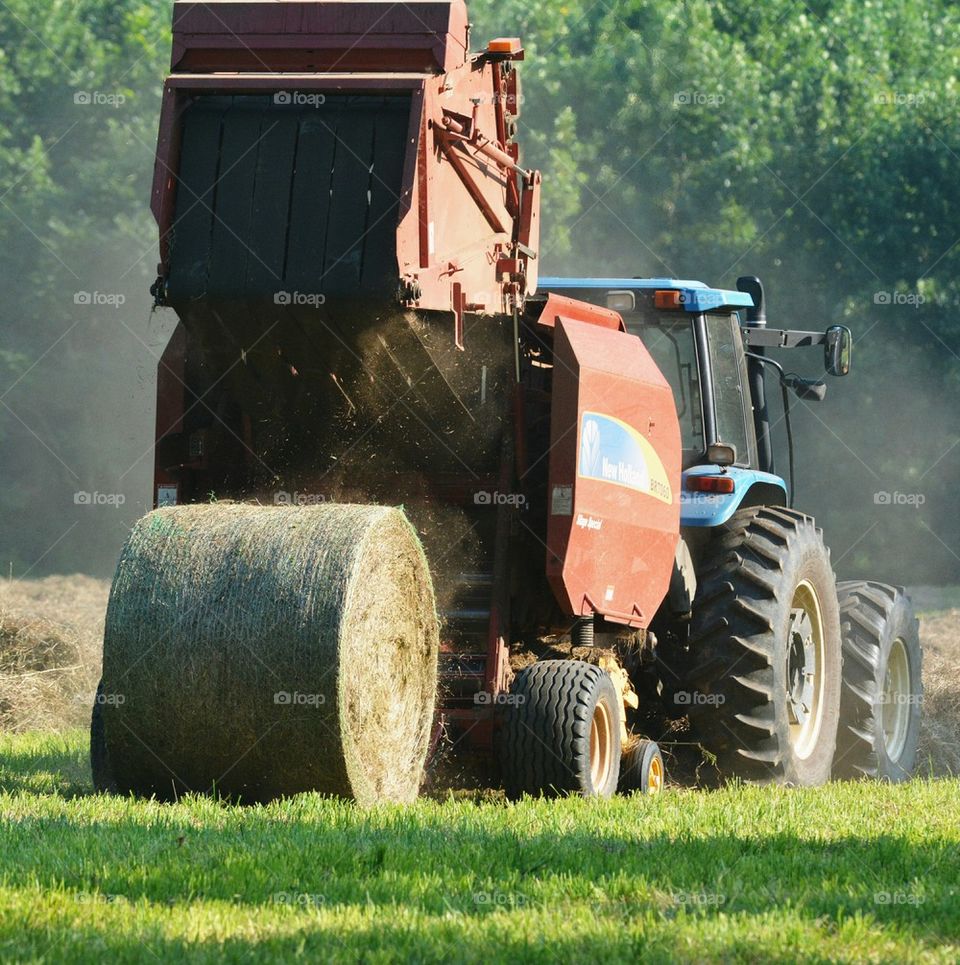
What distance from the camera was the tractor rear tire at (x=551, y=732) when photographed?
737 centimetres

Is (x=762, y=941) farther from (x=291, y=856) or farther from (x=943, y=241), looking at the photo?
(x=943, y=241)

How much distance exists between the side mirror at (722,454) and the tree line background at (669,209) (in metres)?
15.5

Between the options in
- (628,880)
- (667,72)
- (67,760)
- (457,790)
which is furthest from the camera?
(667,72)

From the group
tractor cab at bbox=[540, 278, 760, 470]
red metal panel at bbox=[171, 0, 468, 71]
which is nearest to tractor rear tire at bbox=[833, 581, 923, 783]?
tractor cab at bbox=[540, 278, 760, 470]

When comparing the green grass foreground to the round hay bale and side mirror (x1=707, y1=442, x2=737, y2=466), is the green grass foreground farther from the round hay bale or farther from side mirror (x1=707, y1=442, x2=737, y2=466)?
side mirror (x1=707, y1=442, x2=737, y2=466)

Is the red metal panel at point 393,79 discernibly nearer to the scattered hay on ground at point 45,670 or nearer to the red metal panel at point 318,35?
the red metal panel at point 318,35

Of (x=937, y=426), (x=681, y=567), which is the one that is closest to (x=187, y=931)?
(x=681, y=567)

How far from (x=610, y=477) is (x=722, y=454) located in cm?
133

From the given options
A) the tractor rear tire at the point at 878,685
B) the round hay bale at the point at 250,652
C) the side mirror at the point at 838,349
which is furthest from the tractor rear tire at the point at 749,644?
the round hay bale at the point at 250,652

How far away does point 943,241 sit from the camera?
81.8 ft

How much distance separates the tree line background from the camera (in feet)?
82.3

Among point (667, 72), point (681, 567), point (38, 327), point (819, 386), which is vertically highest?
point (667, 72)

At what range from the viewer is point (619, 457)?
7.95 metres

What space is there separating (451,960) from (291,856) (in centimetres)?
135
